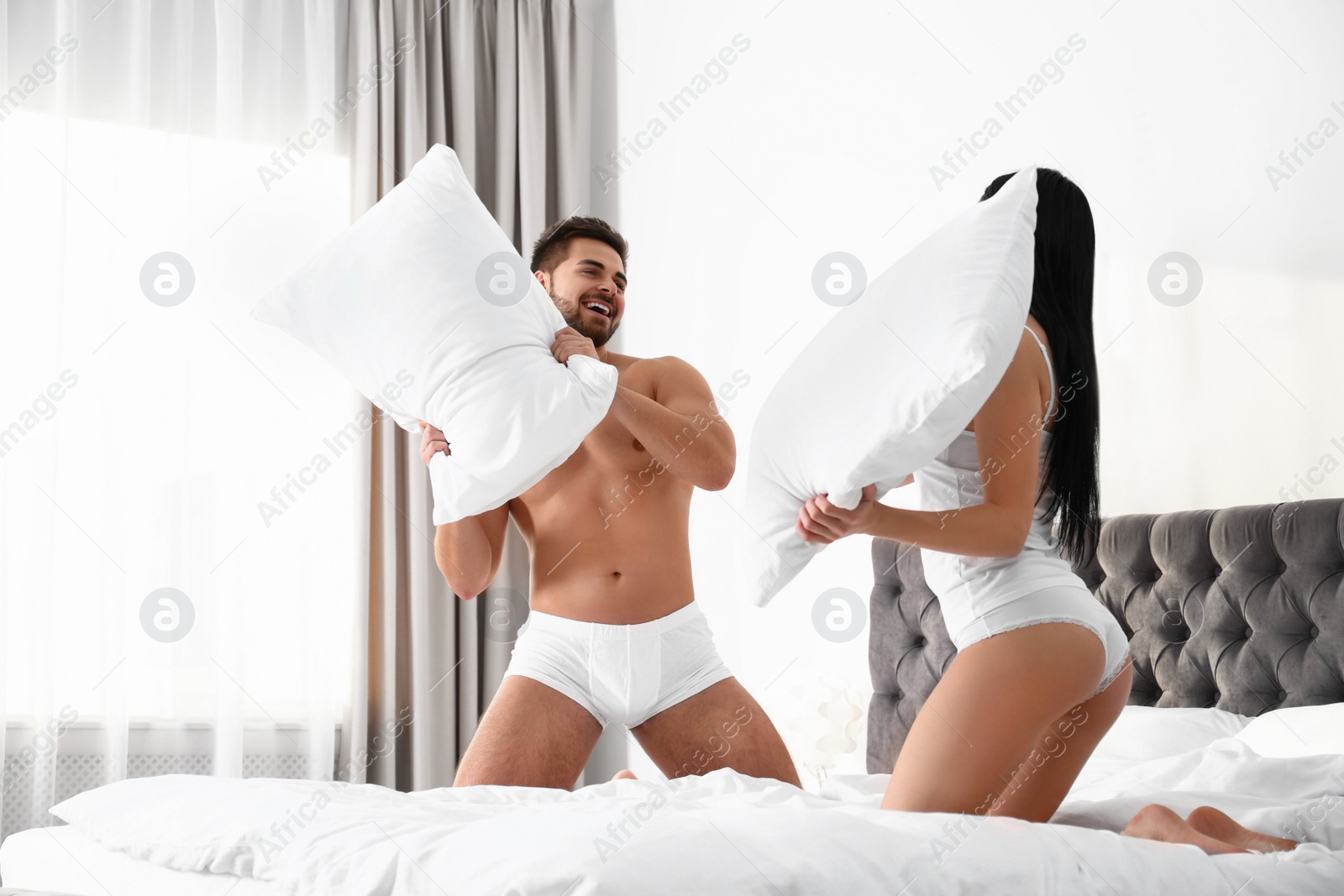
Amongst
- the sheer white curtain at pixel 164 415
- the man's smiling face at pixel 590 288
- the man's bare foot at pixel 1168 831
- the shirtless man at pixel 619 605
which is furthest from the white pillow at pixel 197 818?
the sheer white curtain at pixel 164 415

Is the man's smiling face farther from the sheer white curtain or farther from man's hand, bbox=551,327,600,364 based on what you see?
the sheer white curtain

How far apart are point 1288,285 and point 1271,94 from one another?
0.30m

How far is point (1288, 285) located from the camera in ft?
5.35

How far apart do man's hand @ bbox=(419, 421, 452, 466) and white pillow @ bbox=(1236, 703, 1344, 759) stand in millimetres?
1156

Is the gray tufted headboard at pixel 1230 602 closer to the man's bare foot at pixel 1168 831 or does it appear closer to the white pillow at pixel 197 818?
the man's bare foot at pixel 1168 831

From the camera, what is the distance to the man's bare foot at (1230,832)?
102cm

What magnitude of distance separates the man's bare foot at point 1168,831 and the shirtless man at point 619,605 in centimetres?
64

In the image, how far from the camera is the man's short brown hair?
1933mm

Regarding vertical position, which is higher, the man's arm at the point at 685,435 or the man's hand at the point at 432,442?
the man's hand at the point at 432,442

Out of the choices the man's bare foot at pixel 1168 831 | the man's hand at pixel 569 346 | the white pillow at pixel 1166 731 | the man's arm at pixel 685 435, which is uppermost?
the man's hand at pixel 569 346

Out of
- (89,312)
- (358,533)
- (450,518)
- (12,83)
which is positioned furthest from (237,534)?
(450,518)

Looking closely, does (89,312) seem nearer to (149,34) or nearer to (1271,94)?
(149,34)

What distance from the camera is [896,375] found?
3.51ft

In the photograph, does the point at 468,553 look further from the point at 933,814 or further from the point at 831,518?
the point at 933,814
